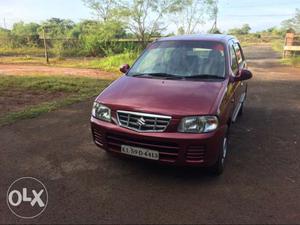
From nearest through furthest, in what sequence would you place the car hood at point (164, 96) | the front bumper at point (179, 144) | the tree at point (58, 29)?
the front bumper at point (179, 144) < the car hood at point (164, 96) < the tree at point (58, 29)

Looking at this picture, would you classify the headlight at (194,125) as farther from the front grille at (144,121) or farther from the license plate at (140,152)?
the license plate at (140,152)

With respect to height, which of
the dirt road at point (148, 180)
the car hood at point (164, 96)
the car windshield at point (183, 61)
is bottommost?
the dirt road at point (148, 180)

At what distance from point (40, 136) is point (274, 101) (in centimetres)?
595

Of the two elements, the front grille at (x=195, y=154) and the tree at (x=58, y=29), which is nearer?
the front grille at (x=195, y=154)

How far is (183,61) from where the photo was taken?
485 centimetres

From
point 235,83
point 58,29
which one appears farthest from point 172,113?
point 58,29

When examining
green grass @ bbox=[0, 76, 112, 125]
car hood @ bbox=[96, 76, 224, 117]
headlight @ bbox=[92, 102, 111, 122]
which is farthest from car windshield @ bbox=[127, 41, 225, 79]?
green grass @ bbox=[0, 76, 112, 125]

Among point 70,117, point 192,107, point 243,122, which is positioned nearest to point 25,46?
point 70,117

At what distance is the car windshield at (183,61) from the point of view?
464 cm

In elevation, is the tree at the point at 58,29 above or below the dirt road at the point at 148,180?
above

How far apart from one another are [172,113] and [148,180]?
3.12 feet

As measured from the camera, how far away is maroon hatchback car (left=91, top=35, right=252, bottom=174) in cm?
361

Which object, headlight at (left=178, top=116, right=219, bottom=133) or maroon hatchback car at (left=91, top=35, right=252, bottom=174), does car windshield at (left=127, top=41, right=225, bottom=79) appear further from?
headlight at (left=178, top=116, right=219, bottom=133)

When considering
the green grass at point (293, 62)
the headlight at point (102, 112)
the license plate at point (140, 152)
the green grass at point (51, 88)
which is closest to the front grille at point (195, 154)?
the license plate at point (140, 152)
